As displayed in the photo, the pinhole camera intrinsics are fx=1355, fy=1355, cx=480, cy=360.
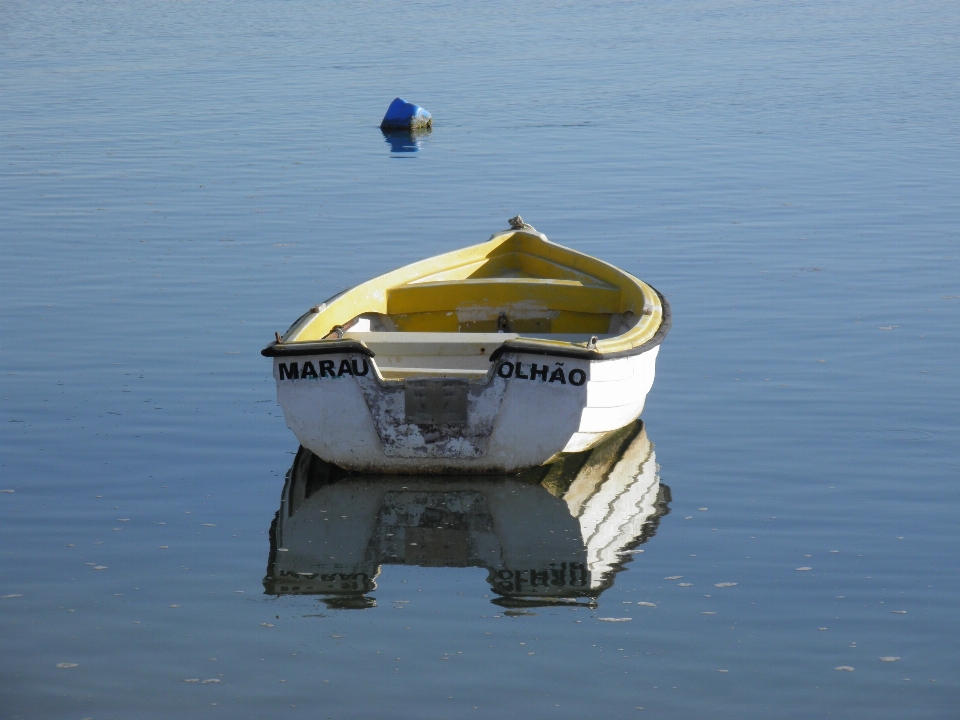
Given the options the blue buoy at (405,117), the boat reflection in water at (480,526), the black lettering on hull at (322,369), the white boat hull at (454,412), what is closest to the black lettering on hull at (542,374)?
the white boat hull at (454,412)

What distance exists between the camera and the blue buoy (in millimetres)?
24938

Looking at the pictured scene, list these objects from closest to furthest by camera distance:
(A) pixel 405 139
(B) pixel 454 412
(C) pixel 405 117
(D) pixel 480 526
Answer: (D) pixel 480 526
(B) pixel 454 412
(A) pixel 405 139
(C) pixel 405 117

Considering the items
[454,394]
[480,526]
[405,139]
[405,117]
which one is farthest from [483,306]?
[405,117]

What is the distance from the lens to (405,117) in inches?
982

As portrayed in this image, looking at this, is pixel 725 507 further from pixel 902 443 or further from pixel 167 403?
pixel 167 403

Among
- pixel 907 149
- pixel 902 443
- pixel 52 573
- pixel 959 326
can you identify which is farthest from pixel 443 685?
pixel 907 149

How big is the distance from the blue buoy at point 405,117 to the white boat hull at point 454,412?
16767 millimetres

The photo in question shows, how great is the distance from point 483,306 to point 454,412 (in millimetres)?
2677

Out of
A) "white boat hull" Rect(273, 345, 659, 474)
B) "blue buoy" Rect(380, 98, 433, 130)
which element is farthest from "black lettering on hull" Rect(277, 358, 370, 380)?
"blue buoy" Rect(380, 98, 433, 130)

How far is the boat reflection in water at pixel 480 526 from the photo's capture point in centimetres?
742

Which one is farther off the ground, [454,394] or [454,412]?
[454,394]

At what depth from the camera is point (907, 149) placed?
72.0ft

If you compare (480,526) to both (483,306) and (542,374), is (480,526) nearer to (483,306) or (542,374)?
(542,374)

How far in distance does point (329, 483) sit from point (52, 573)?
2065 mm
